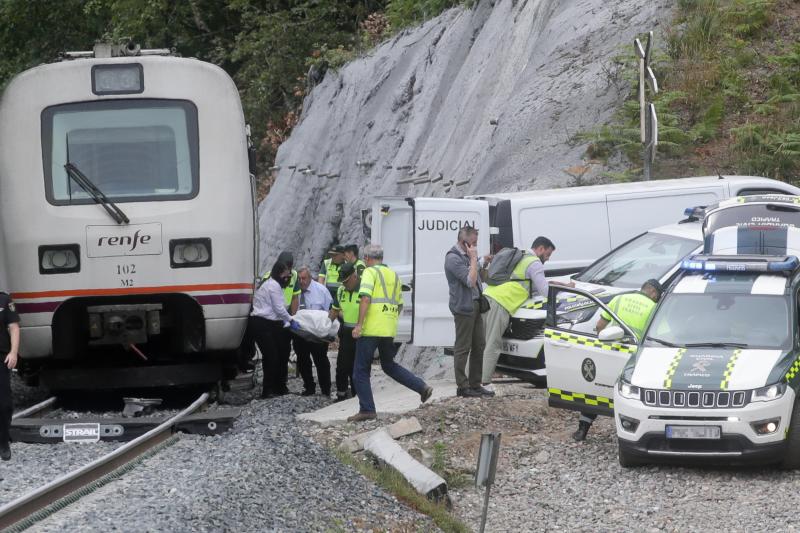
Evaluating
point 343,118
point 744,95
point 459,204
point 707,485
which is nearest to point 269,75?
point 343,118

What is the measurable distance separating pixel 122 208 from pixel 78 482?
4387mm

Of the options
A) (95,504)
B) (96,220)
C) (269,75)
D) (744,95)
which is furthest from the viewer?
(269,75)

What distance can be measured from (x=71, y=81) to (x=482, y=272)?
4.98 metres

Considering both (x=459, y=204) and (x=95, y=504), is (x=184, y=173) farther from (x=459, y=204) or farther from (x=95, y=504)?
(x=95, y=504)

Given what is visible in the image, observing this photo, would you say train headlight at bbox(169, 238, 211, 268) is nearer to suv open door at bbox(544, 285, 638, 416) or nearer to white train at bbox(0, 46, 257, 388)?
white train at bbox(0, 46, 257, 388)

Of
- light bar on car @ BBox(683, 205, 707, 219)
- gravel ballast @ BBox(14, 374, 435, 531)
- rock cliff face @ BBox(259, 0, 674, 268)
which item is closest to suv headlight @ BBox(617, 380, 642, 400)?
gravel ballast @ BBox(14, 374, 435, 531)

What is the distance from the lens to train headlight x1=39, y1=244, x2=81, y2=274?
13.7m

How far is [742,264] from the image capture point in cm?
1205

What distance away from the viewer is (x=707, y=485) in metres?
10.8

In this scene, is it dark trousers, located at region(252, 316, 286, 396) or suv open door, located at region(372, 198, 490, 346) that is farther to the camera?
suv open door, located at region(372, 198, 490, 346)

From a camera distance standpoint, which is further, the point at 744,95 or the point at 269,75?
the point at 269,75

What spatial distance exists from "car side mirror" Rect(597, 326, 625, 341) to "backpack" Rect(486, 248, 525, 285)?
3.04 metres

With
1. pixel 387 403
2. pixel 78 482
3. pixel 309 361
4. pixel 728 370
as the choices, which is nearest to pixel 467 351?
pixel 387 403

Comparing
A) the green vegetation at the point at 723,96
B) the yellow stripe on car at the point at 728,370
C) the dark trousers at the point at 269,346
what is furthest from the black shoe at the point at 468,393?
the green vegetation at the point at 723,96
